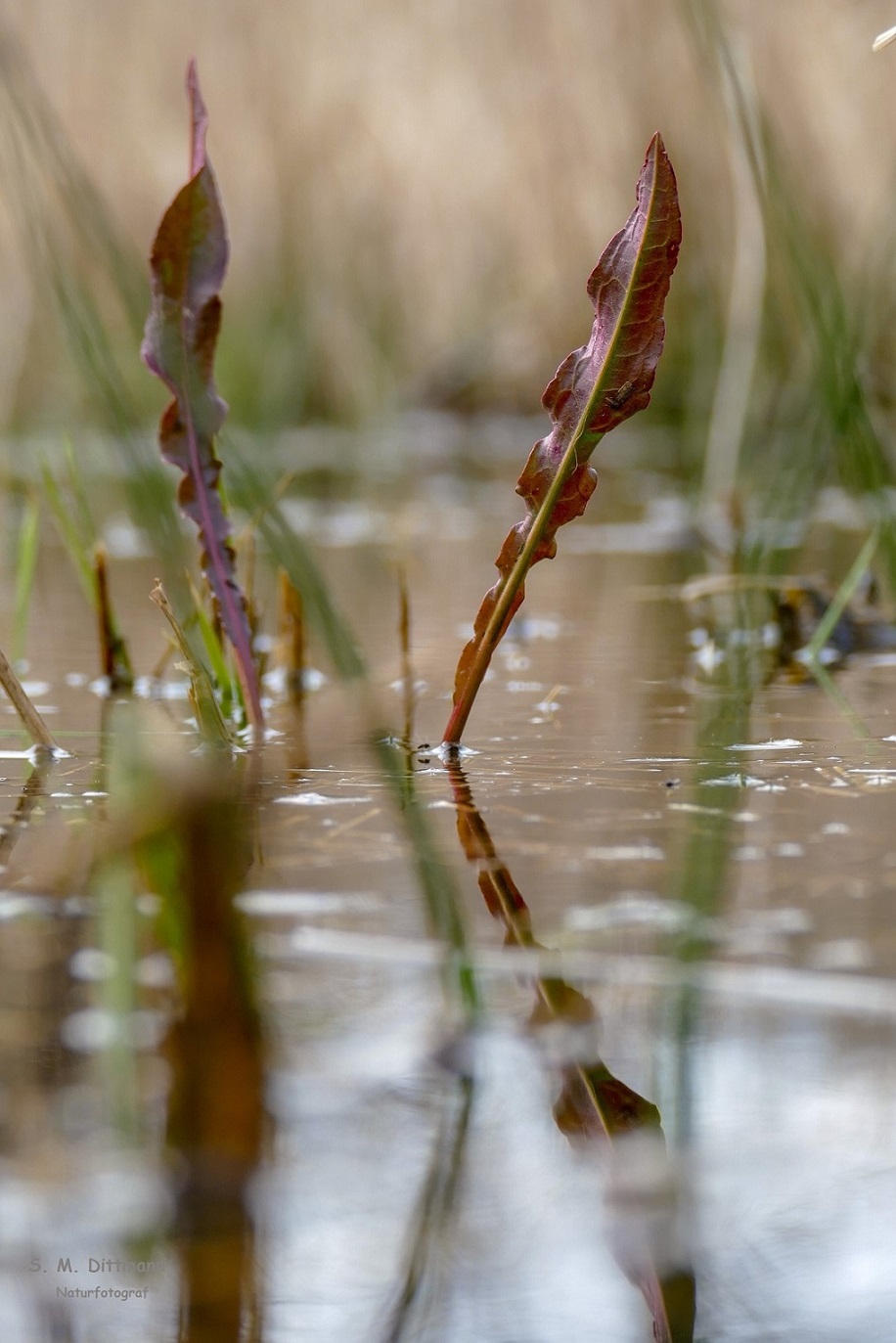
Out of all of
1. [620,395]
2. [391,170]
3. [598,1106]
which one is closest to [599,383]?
[620,395]

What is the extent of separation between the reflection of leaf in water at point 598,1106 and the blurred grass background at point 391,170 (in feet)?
9.53

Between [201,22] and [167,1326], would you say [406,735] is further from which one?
[201,22]

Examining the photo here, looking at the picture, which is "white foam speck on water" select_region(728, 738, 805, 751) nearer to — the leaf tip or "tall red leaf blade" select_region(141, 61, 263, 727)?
"tall red leaf blade" select_region(141, 61, 263, 727)

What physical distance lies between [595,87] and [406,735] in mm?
3045

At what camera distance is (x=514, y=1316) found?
0.37 metres

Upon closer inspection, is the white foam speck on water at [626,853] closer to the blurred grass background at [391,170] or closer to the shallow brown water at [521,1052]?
the shallow brown water at [521,1052]

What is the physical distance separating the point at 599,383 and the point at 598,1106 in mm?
494

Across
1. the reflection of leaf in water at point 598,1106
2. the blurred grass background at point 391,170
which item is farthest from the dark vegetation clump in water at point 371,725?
the blurred grass background at point 391,170

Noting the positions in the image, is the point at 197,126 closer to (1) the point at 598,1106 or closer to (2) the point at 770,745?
(2) the point at 770,745

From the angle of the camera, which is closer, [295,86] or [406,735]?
[406,735]

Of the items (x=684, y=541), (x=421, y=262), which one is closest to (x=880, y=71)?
(x=421, y=262)

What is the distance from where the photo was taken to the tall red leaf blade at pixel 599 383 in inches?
31.4

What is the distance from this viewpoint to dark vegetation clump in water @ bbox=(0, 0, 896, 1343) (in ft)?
1.36

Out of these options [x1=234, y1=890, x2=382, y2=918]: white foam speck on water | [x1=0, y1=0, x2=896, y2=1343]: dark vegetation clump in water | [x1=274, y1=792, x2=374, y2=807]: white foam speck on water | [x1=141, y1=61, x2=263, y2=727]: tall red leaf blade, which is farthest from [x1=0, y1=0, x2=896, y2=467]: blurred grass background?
[x1=234, y1=890, x2=382, y2=918]: white foam speck on water
